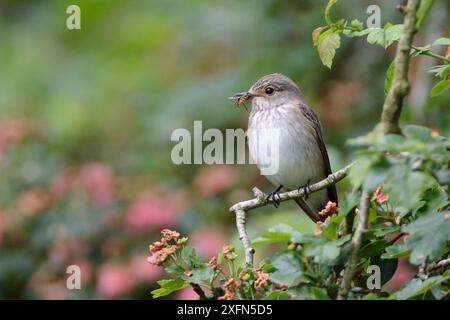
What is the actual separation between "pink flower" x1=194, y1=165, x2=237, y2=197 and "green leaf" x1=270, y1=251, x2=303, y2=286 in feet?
13.1

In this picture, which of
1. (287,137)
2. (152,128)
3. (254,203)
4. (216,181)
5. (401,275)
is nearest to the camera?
(254,203)

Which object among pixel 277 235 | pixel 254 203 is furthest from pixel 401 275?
pixel 277 235

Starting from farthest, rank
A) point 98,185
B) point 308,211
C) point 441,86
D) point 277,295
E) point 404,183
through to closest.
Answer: point 98,185, point 308,211, point 441,86, point 277,295, point 404,183

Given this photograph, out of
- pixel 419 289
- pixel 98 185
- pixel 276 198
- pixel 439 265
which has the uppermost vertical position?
pixel 98 185

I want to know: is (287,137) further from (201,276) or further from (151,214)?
(201,276)

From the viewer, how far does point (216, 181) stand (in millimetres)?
6258

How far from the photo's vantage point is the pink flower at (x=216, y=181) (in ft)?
20.5

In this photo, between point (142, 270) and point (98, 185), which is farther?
point (98, 185)

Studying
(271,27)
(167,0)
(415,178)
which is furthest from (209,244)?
(167,0)

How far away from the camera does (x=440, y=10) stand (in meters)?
5.75

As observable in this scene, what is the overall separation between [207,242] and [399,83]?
359 centimetres

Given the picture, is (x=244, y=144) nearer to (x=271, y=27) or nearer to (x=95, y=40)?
(x=271, y=27)

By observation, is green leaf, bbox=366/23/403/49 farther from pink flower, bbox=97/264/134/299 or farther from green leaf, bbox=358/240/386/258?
pink flower, bbox=97/264/134/299
